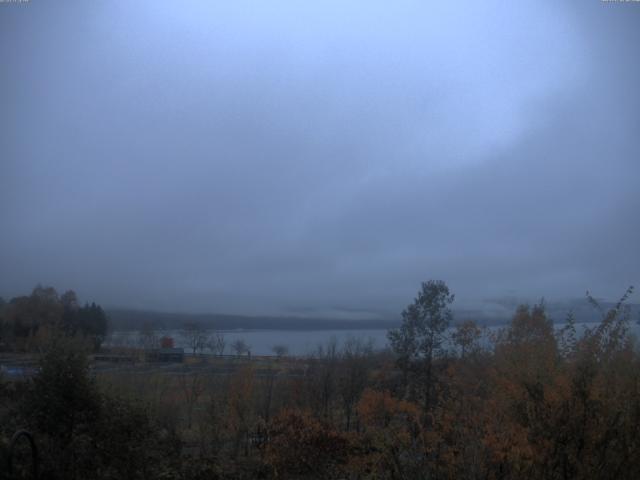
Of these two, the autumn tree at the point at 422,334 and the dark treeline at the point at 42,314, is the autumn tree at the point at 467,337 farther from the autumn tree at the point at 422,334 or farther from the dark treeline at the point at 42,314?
the dark treeline at the point at 42,314

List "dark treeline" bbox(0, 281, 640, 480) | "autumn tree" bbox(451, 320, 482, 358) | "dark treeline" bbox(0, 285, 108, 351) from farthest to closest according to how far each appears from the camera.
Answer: "dark treeline" bbox(0, 285, 108, 351) < "autumn tree" bbox(451, 320, 482, 358) < "dark treeline" bbox(0, 281, 640, 480)

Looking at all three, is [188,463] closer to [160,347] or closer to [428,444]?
[428,444]

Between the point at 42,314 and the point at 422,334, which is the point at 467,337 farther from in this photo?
the point at 42,314

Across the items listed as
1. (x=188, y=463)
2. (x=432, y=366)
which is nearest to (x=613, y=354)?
(x=188, y=463)

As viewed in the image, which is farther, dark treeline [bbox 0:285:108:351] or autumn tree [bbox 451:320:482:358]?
dark treeline [bbox 0:285:108:351]

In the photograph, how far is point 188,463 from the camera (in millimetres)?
11188

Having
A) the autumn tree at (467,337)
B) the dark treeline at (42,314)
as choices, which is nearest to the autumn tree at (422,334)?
the autumn tree at (467,337)

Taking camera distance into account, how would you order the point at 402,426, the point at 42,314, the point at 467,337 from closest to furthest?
the point at 402,426
the point at 467,337
the point at 42,314

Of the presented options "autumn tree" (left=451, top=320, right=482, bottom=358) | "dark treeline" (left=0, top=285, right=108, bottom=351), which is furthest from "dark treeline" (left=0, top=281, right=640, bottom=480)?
"dark treeline" (left=0, top=285, right=108, bottom=351)

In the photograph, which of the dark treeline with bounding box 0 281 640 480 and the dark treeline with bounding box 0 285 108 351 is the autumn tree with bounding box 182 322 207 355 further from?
the dark treeline with bounding box 0 281 640 480

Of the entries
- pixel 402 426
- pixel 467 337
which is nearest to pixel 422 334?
pixel 467 337

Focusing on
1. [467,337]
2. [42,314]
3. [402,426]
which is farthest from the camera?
[42,314]

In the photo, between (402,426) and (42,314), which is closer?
(402,426)

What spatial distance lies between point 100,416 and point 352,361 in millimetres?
18989
